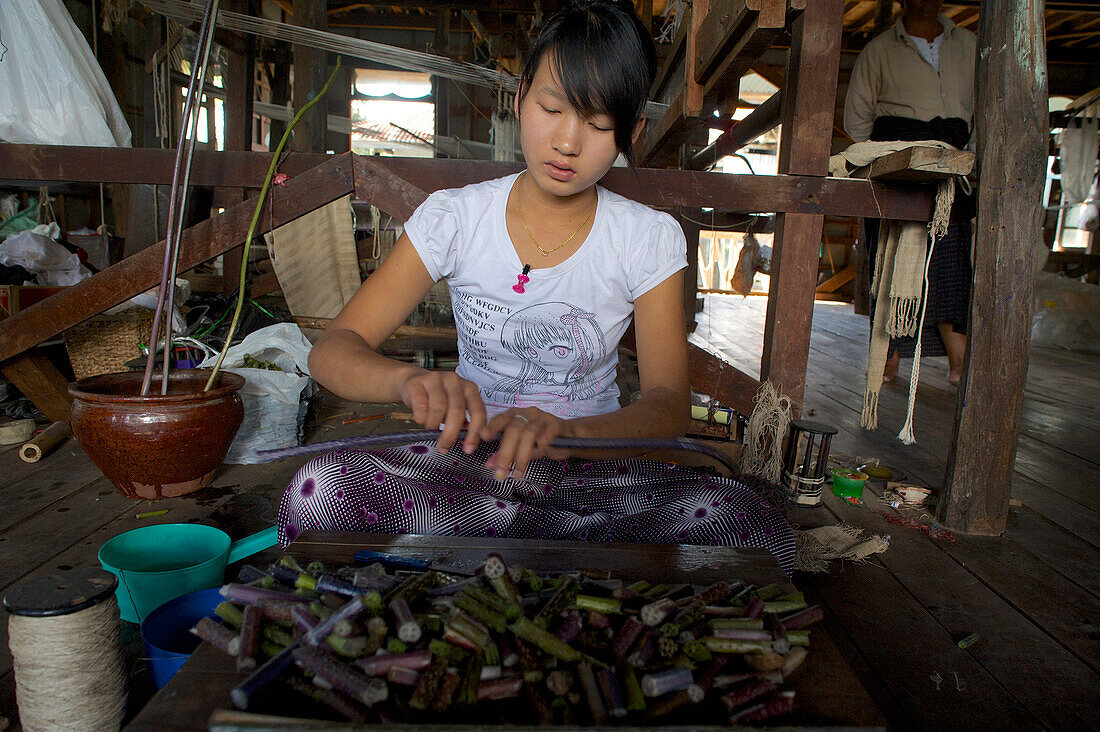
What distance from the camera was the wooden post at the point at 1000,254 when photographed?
2107 millimetres

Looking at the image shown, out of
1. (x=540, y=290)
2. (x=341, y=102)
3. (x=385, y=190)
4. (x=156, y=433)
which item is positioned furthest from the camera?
(x=341, y=102)

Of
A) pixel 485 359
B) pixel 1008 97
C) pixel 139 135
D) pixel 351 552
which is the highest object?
pixel 139 135

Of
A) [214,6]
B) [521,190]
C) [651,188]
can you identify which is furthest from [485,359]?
[214,6]

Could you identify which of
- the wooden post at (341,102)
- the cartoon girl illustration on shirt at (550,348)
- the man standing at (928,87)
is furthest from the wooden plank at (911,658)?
the wooden post at (341,102)

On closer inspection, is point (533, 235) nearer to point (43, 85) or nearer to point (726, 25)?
point (726, 25)

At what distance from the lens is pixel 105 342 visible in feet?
11.4

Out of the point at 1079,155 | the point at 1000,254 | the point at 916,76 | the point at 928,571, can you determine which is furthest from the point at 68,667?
the point at 1079,155

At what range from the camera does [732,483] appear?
1.44 m

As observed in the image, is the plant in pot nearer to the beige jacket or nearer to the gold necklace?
the gold necklace

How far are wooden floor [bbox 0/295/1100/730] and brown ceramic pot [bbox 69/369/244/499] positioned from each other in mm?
91

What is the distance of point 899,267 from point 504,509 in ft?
6.24

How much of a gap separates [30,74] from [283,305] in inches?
110

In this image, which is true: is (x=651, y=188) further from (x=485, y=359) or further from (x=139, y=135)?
(x=139, y=135)

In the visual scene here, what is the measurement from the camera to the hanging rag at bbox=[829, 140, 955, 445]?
2307 mm
